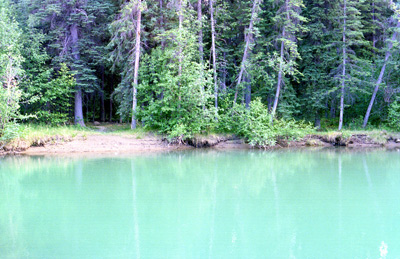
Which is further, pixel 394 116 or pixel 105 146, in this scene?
pixel 394 116

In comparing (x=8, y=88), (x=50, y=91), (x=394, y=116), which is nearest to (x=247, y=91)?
(x=394, y=116)

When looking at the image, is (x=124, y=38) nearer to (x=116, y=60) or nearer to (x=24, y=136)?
(x=116, y=60)

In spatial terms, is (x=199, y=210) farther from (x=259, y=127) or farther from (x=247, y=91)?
(x=247, y=91)

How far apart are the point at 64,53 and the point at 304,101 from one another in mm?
16092

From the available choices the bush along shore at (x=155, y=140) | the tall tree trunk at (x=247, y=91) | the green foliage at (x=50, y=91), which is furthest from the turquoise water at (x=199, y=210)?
the tall tree trunk at (x=247, y=91)

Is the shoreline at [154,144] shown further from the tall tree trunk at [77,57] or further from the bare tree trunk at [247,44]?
the tall tree trunk at [77,57]

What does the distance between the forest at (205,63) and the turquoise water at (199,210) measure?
6306 millimetres

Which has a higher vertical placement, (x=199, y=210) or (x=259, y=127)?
(x=259, y=127)

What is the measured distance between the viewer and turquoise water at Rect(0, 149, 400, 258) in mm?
5416

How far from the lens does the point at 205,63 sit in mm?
18906

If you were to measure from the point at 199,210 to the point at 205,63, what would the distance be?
12673 millimetres

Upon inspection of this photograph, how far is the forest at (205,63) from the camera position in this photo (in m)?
19.0

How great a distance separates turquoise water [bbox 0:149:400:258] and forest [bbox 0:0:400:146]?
20.7 feet

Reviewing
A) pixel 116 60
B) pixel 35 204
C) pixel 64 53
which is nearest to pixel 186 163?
pixel 35 204
